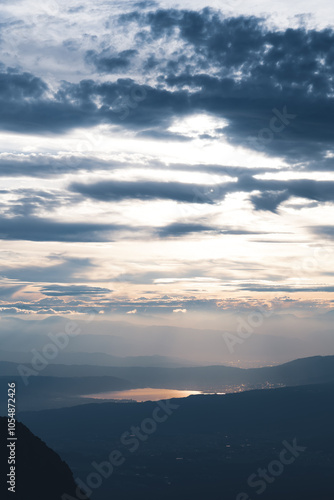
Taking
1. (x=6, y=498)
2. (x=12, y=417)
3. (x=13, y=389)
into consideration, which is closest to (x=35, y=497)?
(x=6, y=498)

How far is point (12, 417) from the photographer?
96500 millimetres

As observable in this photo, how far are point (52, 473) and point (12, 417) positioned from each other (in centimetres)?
1527

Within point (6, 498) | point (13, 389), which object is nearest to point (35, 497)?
point (6, 498)

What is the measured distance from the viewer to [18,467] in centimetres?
9969

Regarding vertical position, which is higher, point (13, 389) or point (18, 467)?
point (13, 389)

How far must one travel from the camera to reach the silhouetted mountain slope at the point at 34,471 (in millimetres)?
96250

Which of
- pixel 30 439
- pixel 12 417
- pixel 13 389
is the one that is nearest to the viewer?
pixel 13 389

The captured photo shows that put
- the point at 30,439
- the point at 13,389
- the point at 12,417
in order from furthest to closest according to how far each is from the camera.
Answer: the point at 30,439, the point at 12,417, the point at 13,389

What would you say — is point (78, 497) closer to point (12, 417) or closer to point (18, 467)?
point (18, 467)

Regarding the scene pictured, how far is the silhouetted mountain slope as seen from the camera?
9625 centimetres

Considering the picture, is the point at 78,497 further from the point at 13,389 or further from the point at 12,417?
the point at 13,389

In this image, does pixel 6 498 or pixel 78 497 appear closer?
pixel 6 498

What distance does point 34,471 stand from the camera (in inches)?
3959

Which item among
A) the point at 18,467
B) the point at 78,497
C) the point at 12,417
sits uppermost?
the point at 12,417
